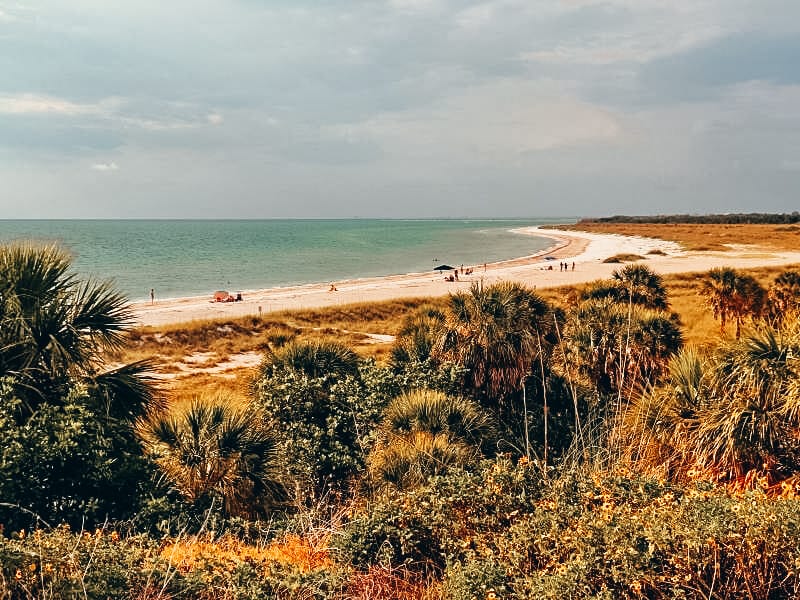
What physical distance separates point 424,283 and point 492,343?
4829cm

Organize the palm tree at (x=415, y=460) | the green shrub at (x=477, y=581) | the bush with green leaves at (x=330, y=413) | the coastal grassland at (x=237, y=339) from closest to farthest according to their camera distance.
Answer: the green shrub at (x=477, y=581) → the palm tree at (x=415, y=460) → the bush with green leaves at (x=330, y=413) → the coastal grassland at (x=237, y=339)

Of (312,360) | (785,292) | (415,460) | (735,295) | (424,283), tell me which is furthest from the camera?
(424,283)

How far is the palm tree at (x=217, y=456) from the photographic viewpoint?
29.8 feet

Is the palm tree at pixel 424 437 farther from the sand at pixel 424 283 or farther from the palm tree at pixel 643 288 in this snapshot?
the sand at pixel 424 283

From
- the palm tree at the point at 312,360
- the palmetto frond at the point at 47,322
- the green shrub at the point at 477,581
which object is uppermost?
the palmetto frond at the point at 47,322

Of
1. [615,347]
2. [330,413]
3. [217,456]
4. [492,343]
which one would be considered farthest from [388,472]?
[615,347]


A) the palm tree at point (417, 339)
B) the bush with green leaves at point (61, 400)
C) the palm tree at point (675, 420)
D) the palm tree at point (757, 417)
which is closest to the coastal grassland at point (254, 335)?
the palm tree at point (417, 339)

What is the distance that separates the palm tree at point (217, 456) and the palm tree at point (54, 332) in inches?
36.2

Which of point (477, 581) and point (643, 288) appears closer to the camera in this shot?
point (477, 581)

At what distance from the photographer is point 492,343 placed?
14.4 meters

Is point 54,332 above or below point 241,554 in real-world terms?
above

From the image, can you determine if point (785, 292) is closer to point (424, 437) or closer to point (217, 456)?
point (424, 437)

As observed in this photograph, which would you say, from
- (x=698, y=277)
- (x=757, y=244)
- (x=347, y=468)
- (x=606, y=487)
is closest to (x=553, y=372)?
(x=347, y=468)

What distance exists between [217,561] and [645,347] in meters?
13.1
